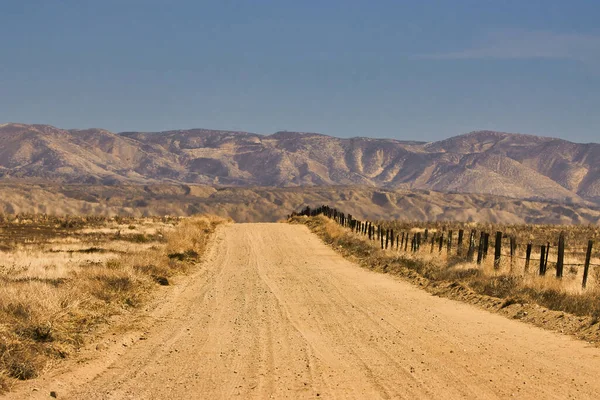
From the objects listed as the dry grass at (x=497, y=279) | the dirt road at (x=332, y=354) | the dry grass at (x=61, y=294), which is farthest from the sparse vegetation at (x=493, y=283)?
the dry grass at (x=61, y=294)

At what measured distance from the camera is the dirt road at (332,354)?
9.59 meters

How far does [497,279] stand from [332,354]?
355 inches

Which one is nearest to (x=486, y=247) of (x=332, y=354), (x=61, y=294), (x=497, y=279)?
(x=497, y=279)

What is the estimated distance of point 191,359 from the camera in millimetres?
11312

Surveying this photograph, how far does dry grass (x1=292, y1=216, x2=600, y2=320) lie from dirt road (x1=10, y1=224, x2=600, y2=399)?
1.42 metres

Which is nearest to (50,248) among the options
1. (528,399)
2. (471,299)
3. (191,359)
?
(471,299)

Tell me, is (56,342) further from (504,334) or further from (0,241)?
(0,241)

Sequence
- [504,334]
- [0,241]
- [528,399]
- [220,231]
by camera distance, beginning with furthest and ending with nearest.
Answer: [220,231]
[0,241]
[504,334]
[528,399]

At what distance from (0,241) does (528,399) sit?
37.6 m

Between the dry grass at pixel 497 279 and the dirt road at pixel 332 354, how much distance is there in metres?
1.42

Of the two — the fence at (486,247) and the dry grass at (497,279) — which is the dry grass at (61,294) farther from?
the fence at (486,247)

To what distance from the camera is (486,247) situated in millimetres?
24125

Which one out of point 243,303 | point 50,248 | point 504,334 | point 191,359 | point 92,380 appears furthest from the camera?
point 50,248

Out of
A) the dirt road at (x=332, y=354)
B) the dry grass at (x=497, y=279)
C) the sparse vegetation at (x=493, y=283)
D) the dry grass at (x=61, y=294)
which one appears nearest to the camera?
the dirt road at (x=332, y=354)
